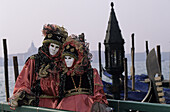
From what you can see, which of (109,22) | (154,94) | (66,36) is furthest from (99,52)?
(66,36)

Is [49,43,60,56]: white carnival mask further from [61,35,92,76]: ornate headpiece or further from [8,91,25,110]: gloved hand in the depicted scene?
[8,91,25,110]: gloved hand

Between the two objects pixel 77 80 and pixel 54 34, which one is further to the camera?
pixel 54 34

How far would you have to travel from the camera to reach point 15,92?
2.29 metres

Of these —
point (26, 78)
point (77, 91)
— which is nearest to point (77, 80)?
point (77, 91)

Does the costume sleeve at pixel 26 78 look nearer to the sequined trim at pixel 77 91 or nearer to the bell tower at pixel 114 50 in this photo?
the sequined trim at pixel 77 91

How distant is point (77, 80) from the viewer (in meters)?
2.35

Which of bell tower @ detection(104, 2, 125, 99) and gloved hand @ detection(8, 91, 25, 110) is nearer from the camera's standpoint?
gloved hand @ detection(8, 91, 25, 110)

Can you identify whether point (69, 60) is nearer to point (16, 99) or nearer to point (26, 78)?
point (26, 78)

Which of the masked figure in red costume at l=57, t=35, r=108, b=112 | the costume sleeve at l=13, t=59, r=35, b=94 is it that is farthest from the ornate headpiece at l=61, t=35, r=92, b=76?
the costume sleeve at l=13, t=59, r=35, b=94

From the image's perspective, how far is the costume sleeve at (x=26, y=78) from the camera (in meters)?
2.30

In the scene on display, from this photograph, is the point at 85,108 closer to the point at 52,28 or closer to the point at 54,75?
the point at 54,75

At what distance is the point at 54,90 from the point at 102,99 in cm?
51

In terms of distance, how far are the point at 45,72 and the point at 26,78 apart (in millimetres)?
187

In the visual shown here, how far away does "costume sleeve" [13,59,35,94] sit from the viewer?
7.54ft
